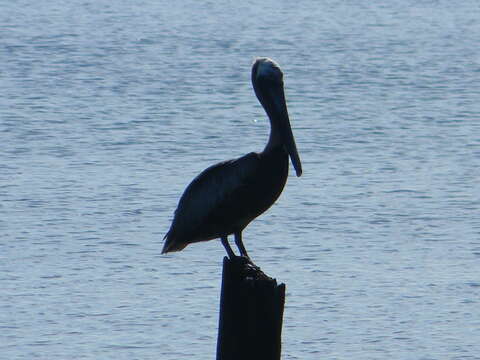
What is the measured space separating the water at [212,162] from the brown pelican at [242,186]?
280cm

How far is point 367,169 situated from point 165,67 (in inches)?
371

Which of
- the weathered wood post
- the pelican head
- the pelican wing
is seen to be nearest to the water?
the pelican wing

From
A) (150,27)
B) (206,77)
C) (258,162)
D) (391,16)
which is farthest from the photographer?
(391,16)

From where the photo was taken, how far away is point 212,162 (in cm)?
1531

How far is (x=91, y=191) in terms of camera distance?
1376 cm

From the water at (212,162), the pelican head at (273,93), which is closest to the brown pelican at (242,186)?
the pelican head at (273,93)

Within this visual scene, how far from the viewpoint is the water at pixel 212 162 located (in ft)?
33.3

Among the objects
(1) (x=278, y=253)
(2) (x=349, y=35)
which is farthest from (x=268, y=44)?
(1) (x=278, y=253)

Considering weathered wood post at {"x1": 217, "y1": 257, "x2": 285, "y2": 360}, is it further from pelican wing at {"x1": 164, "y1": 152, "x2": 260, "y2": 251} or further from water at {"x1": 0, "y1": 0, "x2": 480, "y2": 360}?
water at {"x1": 0, "y1": 0, "x2": 480, "y2": 360}

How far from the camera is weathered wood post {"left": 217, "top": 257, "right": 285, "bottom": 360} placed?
219 inches

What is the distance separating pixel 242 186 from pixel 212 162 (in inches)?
340

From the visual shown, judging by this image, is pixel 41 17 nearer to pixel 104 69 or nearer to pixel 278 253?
pixel 104 69

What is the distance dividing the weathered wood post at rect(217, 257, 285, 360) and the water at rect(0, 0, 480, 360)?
395cm

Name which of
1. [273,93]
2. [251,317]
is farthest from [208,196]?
[251,317]
